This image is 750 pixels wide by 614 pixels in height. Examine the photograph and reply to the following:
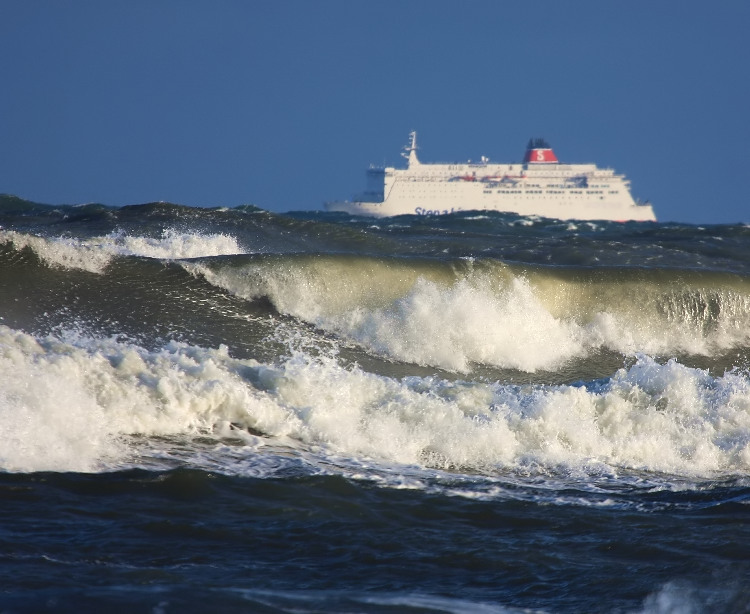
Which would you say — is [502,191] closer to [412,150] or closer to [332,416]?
[412,150]

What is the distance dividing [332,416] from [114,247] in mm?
7848

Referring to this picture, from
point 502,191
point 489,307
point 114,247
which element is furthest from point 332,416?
point 502,191

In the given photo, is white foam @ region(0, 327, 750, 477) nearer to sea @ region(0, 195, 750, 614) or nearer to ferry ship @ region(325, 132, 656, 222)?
sea @ region(0, 195, 750, 614)

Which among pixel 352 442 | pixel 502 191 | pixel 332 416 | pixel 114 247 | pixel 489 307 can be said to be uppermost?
pixel 502 191

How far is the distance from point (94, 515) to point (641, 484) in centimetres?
422

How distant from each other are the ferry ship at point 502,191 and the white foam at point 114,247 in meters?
60.3

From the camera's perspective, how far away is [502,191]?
256ft

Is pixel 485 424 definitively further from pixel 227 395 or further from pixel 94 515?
pixel 94 515

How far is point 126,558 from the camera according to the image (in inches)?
190

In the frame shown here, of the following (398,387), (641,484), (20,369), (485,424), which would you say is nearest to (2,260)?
(20,369)

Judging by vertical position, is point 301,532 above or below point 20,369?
below

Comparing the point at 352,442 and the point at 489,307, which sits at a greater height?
the point at 489,307

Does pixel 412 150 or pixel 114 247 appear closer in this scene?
pixel 114 247

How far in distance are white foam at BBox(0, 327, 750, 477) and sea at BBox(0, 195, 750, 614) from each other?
0.03m
